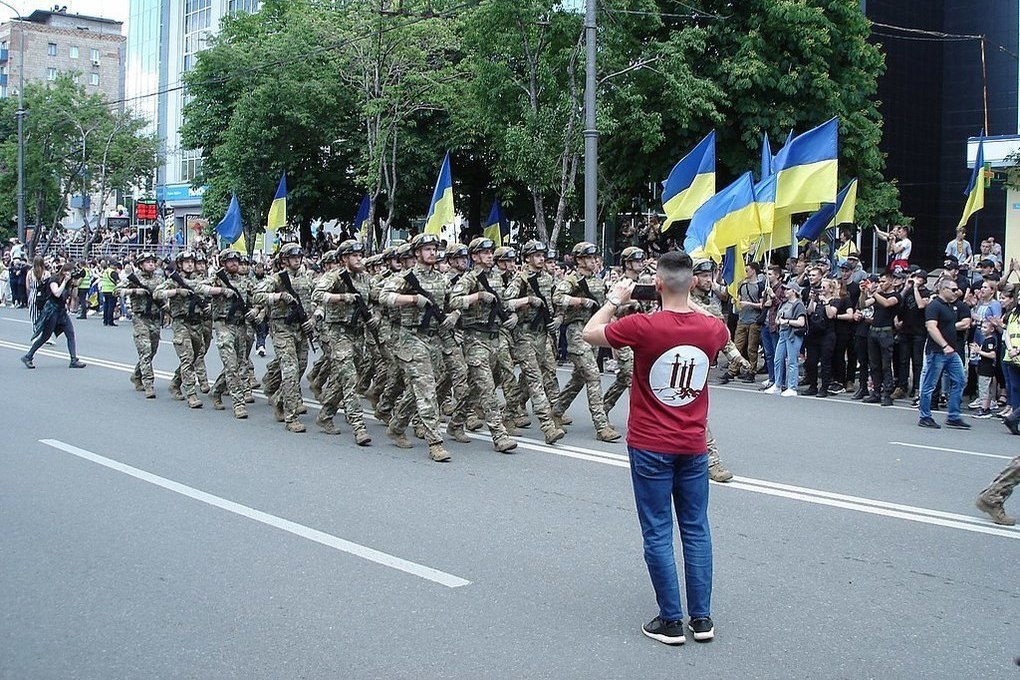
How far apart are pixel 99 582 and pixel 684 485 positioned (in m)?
3.18

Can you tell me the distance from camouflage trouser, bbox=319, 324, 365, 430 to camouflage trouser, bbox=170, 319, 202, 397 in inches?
112

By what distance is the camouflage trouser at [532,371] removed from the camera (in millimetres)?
10453

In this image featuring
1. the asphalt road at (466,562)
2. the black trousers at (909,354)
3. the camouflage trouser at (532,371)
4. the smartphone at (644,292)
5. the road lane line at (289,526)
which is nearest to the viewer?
the asphalt road at (466,562)

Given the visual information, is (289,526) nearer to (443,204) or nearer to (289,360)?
(289,360)

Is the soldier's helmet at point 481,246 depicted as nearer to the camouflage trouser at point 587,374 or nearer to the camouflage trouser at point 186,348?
the camouflage trouser at point 587,374

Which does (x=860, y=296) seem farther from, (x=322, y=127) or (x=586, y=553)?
(x=322, y=127)

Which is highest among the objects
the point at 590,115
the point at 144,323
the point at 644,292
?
the point at 590,115

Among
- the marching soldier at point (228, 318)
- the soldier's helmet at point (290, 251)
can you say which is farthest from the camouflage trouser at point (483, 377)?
the marching soldier at point (228, 318)

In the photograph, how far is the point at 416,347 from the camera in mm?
9984

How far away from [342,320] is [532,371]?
6.52ft

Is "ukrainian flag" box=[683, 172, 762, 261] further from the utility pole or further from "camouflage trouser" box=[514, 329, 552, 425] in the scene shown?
the utility pole

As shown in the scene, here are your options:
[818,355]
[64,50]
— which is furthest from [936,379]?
[64,50]

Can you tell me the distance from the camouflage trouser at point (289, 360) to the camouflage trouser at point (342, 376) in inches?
12.3

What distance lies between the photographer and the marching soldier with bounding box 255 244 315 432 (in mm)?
11336
